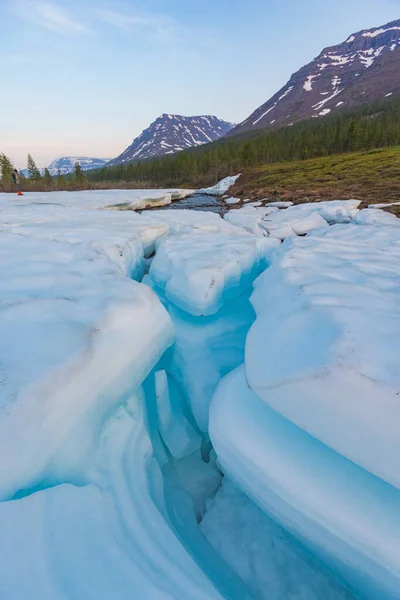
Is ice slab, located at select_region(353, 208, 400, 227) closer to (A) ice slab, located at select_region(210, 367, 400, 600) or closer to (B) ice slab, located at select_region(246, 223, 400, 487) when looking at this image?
(B) ice slab, located at select_region(246, 223, 400, 487)

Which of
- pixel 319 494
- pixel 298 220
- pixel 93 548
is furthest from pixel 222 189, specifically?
pixel 93 548

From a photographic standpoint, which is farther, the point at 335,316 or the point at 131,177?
the point at 131,177

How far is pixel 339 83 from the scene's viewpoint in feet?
511

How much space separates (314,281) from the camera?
3.47 m

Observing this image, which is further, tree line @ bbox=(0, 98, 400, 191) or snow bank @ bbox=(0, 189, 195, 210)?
tree line @ bbox=(0, 98, 400, 191)

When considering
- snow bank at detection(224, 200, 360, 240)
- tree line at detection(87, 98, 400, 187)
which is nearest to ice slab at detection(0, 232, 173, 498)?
snow bank at detection(224, 200, 360, 240)

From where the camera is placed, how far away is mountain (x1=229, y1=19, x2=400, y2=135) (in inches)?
4892

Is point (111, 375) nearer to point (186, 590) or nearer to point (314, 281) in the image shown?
point (186, 590)

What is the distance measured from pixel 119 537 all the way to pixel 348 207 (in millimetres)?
13931

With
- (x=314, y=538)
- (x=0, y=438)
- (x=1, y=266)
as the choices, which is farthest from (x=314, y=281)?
(x=1, y=266)

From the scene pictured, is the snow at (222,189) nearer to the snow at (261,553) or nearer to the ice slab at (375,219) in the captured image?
the ice slab at (375,219)

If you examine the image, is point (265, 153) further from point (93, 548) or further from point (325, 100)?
point (325, 100)

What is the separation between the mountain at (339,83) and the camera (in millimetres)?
124250

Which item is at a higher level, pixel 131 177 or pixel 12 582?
pixel 131 177
